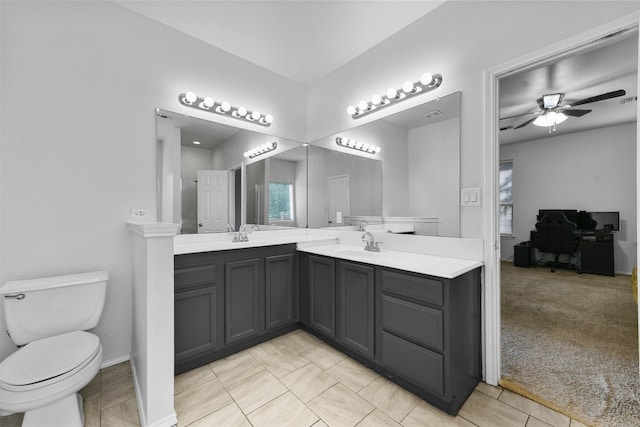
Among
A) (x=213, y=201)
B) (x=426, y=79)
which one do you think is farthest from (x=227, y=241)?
(x=426, y=79)

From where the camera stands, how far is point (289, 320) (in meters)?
2.34

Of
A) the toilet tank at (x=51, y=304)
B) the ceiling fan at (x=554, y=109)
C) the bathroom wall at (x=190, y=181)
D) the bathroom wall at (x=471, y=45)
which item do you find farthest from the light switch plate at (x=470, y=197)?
the toilet tank at (x=51, y=304)

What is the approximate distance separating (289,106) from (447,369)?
9.12 ft

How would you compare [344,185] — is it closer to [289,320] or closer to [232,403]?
[289,320]

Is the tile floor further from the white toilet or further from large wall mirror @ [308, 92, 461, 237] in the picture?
large wall mirror @ [308, 92, 461, 237]

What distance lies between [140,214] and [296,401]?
1694 millimetres

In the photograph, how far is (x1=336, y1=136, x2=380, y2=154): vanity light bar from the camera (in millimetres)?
2467

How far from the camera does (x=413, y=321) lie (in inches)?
60.7

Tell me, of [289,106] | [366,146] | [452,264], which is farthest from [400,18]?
[452,264]

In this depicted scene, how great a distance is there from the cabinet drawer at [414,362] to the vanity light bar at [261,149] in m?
2.00

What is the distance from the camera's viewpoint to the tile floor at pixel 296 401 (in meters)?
1.39

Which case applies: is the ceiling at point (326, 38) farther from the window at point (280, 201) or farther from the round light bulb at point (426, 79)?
the window at point (280, 201)

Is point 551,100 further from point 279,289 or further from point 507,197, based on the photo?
point 279,289

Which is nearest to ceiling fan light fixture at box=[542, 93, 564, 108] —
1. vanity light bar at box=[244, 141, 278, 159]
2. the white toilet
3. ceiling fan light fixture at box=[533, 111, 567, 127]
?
ceiling fan light fixture at box=[533, 111, 567, 127]
